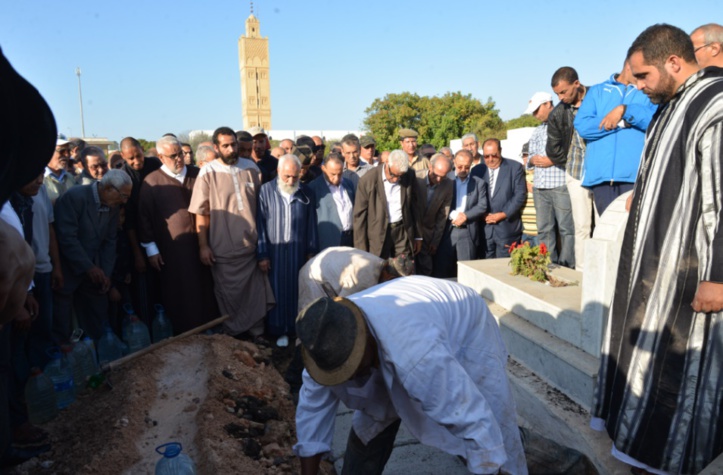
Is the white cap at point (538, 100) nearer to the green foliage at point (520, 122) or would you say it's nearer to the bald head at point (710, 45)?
the bald head at point (710, 45)

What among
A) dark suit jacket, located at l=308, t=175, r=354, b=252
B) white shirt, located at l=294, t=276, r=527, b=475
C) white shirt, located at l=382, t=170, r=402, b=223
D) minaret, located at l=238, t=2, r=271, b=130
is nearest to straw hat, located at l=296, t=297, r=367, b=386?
white shirt, located at l=294, t=276, r=527, b=475

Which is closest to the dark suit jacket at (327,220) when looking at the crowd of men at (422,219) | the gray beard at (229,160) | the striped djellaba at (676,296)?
the crowd of men at (422,219)

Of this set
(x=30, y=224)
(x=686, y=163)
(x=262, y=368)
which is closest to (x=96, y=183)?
(x=30, y=224)

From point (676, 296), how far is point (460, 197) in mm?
4339

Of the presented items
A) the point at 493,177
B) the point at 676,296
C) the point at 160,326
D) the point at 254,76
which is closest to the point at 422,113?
the point at 493,177

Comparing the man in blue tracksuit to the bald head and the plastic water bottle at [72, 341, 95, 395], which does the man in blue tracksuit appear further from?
the plastic water bottle at [72, 341, 95, 395]

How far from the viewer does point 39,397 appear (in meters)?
3.61

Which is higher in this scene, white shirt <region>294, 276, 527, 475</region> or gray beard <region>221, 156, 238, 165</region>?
gray beard <region>221, 156, 238, 165</region>

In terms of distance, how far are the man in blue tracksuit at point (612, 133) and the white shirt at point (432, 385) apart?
2.18 m

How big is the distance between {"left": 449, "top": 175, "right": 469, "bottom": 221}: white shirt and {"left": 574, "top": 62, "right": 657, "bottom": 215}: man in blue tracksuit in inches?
95.5

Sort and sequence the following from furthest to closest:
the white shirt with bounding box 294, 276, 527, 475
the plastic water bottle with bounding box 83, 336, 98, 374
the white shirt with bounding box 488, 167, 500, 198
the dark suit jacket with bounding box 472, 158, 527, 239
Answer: the white shirt with bounding box 488, 167, 500, 198, the dark suit jacket with bounding box 472, 158, 527, 239, the plastic water bottle with bounding box 83, 336, 98, 374, the white shirt with bounding box 294, 276, 527, 475

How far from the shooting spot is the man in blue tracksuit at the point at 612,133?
397 cm

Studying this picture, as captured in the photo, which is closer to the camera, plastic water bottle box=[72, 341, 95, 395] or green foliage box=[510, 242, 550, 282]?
plastic water bottle box=[72, 341, 95, 395]

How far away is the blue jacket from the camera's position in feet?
13.3
